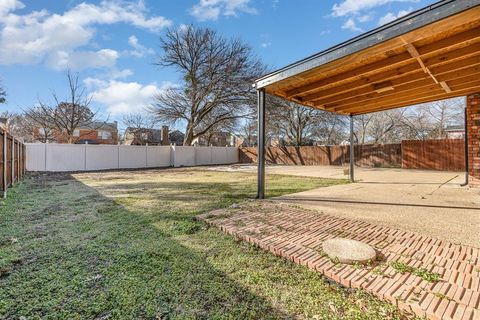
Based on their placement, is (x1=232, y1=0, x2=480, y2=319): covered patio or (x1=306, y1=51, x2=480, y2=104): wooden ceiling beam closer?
(x1=232, y1=0, x2=480, y2=319): covered patio

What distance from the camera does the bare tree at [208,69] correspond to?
15.6 metres

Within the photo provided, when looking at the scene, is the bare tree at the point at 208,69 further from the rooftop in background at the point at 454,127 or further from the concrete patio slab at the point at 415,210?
the rooftop in background at the point at 454,127

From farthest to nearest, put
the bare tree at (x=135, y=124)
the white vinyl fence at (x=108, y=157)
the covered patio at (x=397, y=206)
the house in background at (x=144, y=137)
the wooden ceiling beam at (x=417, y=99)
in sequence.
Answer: the bare tree at (x=135, y=124), the house in background at (x=144, y=137), the white vinyl fence at (x=108, y=157), the wooden ceiling beam at (x=417, y=99), the covered patio at (x=397, y=206)

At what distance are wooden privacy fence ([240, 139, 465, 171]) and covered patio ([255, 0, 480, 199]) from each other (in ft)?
24.7

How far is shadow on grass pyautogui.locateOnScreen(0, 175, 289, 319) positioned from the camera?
1431 millimetres

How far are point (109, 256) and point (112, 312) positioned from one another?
86 centimetres

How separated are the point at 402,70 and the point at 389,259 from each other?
3.29 meters

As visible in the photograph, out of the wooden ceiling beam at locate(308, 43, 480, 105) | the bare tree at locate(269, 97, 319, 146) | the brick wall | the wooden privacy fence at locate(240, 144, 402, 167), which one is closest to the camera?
the wooden ceiling beam at locate(308, 43, 480, 105)

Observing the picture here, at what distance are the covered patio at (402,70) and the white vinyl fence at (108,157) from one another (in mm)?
12537

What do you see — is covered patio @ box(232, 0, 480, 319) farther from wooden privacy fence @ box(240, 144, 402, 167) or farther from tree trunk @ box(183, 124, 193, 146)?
tree trunk @ box(183, 124, 193, 146)

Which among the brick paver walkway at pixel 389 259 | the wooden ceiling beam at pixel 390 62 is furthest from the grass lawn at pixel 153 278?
the wooden ceiling beam at pixel 390 62

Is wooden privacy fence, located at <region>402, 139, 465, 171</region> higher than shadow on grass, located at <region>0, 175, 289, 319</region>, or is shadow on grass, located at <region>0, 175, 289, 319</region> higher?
wooden privacy fence, located at <region>402, 139, 465, 171</region>

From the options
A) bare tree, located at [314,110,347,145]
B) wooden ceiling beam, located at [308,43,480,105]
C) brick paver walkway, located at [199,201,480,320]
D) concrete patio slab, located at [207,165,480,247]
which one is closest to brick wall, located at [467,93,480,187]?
concrete patio slab, located at [207,165,480,247]

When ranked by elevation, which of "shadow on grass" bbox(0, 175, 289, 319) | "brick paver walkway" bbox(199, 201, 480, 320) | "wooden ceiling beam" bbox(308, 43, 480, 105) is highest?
"wooden ceiling beam" bbox(308, 43, 480, 105)
